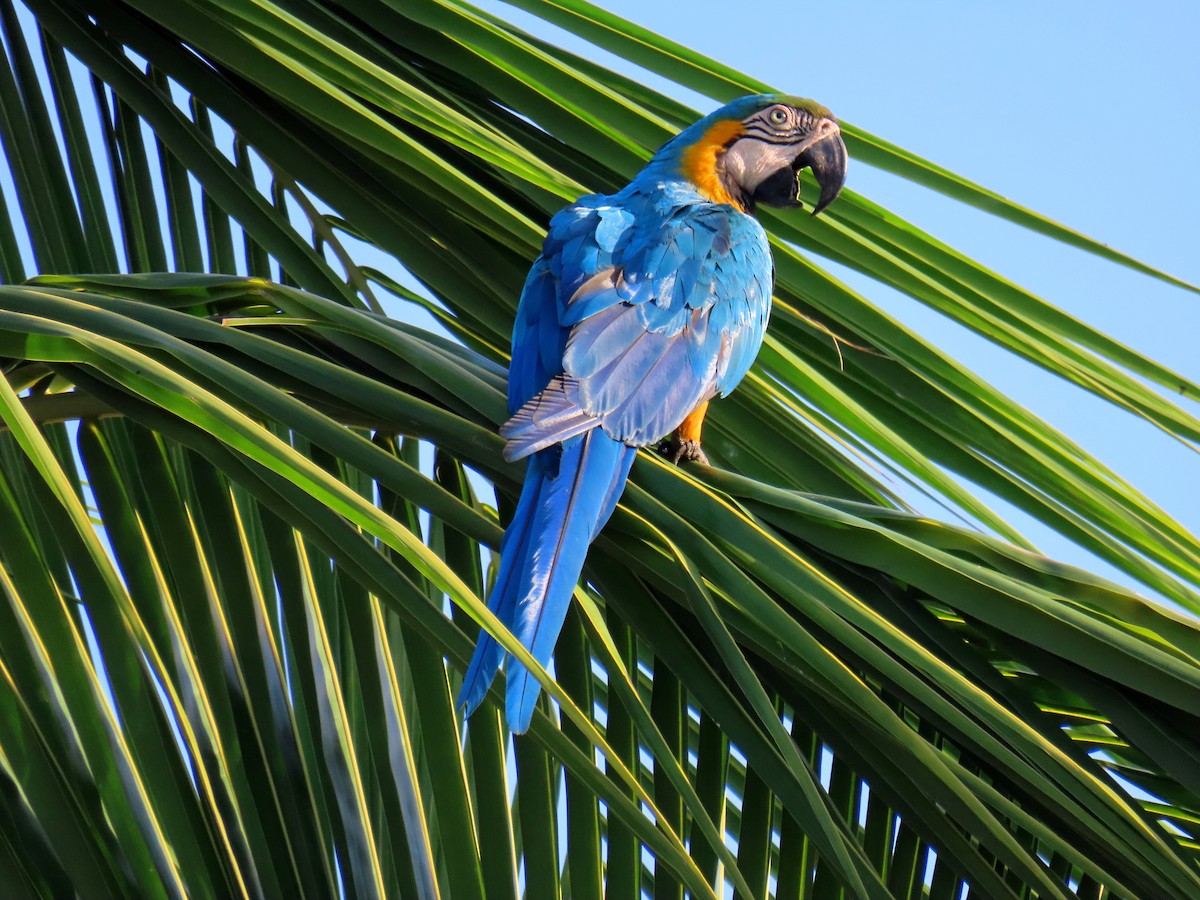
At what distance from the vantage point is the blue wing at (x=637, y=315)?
4.10 ft

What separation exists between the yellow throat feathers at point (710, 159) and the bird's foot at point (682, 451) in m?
0.55

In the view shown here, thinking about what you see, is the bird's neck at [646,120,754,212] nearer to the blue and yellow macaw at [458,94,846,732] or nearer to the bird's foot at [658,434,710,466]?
the blue and yellow macaw at [458,94,846,732]

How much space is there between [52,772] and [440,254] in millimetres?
714

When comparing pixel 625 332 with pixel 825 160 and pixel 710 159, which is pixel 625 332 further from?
pixel 825 160

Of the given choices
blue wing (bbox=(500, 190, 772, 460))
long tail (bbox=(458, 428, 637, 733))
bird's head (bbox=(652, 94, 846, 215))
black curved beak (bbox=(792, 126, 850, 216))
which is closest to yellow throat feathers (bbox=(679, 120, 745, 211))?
bird's head (bbox=(652, 94, 846, 215))

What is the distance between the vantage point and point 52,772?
2.69 ft

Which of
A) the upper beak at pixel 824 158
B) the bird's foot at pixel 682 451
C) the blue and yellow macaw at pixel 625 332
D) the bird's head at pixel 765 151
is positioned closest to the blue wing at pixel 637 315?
the blue and yellow macaw at pixel 625 332

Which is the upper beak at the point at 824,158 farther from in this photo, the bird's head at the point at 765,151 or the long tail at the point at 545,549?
the long tail at the point at 545,549

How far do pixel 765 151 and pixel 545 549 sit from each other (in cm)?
136

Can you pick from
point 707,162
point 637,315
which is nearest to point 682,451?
point 637,315

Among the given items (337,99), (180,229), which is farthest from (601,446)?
(180,229)

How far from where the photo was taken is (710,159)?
2.11 metres

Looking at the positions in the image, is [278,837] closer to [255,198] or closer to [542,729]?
[542,729]

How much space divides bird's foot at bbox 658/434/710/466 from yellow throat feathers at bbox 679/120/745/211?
1.81 ft
